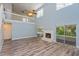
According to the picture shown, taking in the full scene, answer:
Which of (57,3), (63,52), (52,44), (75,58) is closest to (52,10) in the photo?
(57,3)

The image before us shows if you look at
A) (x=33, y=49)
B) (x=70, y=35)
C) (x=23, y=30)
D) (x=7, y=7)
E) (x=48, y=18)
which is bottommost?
(x=33, y=49)

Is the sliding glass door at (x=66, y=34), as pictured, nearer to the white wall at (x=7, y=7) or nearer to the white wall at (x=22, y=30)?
the white wall at (x=22, y=30)

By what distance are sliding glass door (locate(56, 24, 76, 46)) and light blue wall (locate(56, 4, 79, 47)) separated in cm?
8

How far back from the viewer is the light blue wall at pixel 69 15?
9.64 feet

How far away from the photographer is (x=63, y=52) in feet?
9.72

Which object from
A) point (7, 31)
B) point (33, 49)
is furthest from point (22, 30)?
point (33, 49)

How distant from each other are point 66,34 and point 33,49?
2.59ft

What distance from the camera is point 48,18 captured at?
3.04 m

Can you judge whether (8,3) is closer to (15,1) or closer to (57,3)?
(15,1)

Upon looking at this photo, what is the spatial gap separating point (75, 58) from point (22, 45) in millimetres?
1167

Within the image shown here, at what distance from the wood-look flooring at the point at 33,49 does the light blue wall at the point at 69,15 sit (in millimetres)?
273

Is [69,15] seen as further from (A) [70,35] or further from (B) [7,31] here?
(B) [7,31]

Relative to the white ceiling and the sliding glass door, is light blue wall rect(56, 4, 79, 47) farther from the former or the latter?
the white ceiling

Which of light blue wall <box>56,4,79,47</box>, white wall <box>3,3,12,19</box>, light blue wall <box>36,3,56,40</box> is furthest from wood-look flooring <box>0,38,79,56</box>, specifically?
white wall <box>3,3,12,19</box>
